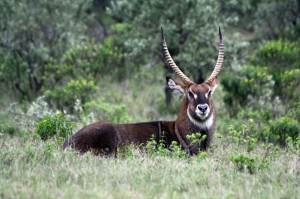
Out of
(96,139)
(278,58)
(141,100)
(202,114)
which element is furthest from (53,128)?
(278,58)

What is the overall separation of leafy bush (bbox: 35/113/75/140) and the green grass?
3.29ft

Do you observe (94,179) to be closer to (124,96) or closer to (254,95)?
(254,95)

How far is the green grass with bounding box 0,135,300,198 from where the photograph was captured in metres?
5.03

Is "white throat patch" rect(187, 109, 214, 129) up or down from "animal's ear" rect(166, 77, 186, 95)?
down

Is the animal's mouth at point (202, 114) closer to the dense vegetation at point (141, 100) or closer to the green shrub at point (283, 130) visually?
the dense vegetation at point (141, 100)

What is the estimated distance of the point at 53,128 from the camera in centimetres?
782

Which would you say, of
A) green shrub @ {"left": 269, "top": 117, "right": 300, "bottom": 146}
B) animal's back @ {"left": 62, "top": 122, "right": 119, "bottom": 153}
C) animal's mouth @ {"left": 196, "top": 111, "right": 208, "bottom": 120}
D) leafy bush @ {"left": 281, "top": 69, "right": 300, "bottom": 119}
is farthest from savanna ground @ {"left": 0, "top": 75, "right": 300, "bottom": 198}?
leafy bush @ {"left": 281, "top": 69, "right": 300, "bottom": 119}

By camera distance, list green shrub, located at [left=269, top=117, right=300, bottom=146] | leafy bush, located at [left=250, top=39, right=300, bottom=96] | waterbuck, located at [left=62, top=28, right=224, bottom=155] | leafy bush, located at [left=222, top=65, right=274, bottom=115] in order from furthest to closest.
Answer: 1. leafy bush, located at [left=250, top=39, right=300, bottom=96]
2. leafy bush, located at [left=222, top=65, right=274, bottom=115]
3. green shrub, located at [left=269, top=117, right=300, bottom=146]
4. waterbuck, located at [left=62, top=28, right=224, bottom=155]

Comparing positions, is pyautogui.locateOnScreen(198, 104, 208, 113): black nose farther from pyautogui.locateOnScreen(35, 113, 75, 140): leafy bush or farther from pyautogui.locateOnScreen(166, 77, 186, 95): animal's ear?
pyautogui.locateOnScreen(35, 113, 75, 140): leafy bush

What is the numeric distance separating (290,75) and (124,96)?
17.0 feet

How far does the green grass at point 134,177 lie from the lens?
5.03 metres

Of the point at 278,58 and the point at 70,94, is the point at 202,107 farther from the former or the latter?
the point at 278,58

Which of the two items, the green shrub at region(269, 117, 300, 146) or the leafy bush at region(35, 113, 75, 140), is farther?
the green shrub at region(269, 117, 300, 146)

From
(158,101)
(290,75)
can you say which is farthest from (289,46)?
(158,101)
